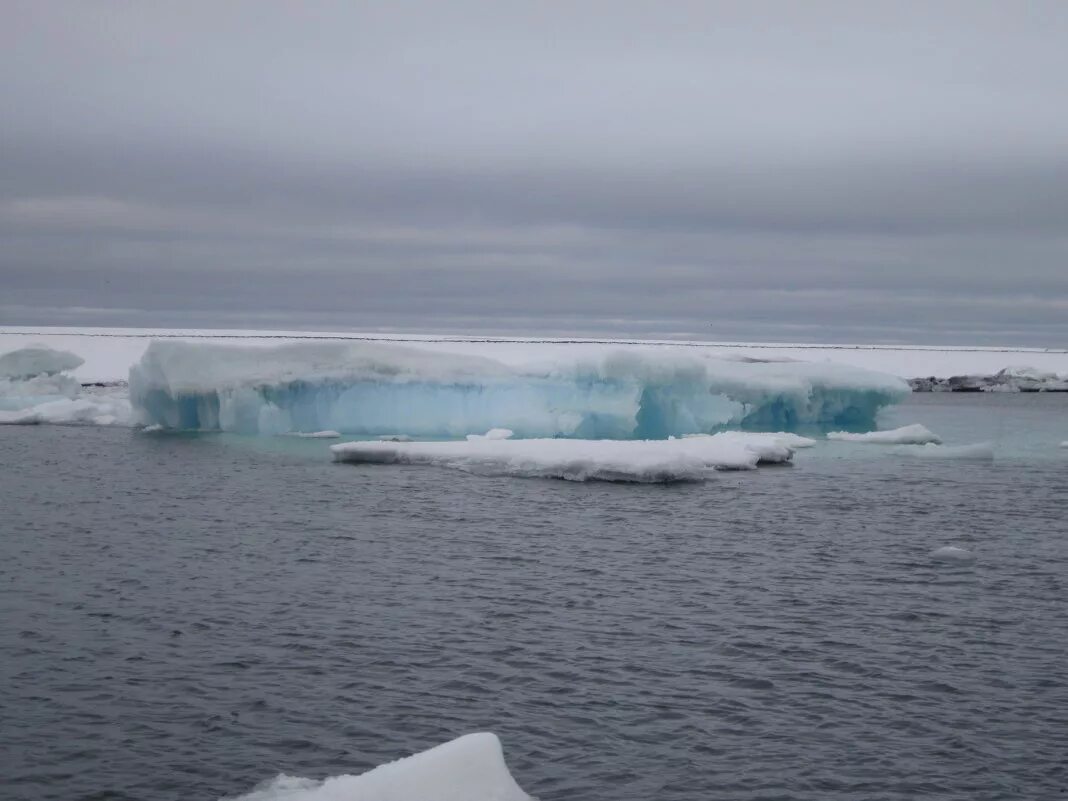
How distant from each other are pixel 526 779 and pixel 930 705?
350 cm

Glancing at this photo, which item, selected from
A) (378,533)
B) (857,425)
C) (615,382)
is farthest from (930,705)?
(857,425)

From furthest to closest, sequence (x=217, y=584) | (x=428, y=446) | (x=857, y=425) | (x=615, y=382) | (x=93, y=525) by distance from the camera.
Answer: (x=857, y=425), (x=615, y=382), (x=428, y=446), (x=93, y=525), (x=217, y=584)

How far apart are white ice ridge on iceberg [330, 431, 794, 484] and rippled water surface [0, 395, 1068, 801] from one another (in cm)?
180

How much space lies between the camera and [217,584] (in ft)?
41.7

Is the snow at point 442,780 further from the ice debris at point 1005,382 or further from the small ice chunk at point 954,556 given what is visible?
the ice debris at point 1005,382

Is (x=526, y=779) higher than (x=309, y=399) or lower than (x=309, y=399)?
lower

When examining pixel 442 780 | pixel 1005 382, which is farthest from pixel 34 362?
pixel 1005 382

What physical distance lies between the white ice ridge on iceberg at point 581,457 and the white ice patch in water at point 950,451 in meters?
4.52

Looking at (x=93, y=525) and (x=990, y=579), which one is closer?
(x=990, y=579)

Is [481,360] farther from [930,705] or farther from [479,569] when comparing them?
[930,705]

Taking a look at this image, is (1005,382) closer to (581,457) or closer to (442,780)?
(581,457)

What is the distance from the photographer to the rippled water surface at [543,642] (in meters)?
7.61

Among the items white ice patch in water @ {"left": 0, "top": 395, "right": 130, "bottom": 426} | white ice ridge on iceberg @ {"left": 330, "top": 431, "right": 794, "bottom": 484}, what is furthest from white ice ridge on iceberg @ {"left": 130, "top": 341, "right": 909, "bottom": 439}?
white ice ridge on iceberg @ {"left": 330, "top": 431, "right": 794, "bottom": 484}

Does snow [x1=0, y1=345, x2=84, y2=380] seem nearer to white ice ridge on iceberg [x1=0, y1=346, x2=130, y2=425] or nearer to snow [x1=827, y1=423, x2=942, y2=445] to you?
white ice ridge on iceberg [x1=0, y1=346, x2=130, y2=425]
